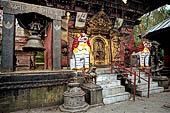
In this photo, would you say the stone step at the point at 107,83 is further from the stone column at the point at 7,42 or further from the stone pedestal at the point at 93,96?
the stone column at the point at 7,42

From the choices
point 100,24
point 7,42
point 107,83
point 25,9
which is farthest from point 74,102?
point 100,24

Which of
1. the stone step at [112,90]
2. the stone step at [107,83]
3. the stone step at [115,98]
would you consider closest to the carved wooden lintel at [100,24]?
the stone step at [107,83]

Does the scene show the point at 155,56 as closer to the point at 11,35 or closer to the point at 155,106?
the point at 155,106

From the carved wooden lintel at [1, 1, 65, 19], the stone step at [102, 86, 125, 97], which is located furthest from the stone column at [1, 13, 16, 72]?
the stone step at [102, 86, 125, 97]

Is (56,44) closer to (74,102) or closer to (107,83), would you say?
(74,102)

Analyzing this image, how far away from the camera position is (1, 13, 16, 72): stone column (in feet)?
13.6

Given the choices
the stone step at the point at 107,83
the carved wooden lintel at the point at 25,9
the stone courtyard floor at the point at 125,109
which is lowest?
the stone courtyard floor at the point at 125,109

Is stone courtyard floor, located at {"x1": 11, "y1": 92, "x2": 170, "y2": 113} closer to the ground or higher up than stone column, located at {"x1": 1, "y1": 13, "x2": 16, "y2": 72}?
closer to the ground

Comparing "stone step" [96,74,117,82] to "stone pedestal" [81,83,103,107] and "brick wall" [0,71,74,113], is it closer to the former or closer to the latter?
"stone pedestal" [81,83,103,107]

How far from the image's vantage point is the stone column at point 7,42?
4.14m

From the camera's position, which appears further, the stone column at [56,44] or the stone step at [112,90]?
the stone step at [112,90]

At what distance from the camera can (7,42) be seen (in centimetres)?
420

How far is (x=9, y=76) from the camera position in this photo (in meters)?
4.00

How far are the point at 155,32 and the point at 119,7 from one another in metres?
3.90
